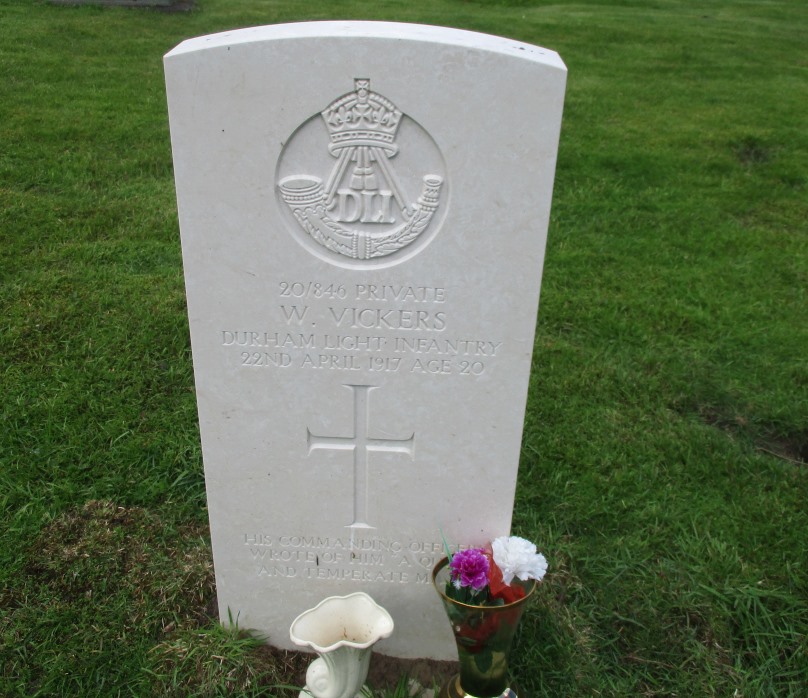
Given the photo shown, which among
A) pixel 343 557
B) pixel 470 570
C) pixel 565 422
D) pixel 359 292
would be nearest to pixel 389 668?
pixel 343 557

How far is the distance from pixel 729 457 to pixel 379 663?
1874 millimetres

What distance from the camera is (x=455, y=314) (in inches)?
85.4

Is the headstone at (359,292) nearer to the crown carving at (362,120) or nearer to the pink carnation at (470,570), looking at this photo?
the crown carving at (362,120)

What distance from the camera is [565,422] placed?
3.73 meters

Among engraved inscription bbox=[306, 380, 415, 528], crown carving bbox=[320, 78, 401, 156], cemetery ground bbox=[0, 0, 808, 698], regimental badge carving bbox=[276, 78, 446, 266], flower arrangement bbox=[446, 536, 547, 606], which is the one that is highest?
crown carving bbox=[320, 78, 401, 156]

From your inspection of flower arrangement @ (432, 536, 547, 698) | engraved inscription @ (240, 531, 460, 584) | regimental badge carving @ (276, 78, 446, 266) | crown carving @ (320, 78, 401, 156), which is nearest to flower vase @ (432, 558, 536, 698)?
flower arrangement @ (432, 536, 547, 698)

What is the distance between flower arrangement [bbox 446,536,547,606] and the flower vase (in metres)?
0.04

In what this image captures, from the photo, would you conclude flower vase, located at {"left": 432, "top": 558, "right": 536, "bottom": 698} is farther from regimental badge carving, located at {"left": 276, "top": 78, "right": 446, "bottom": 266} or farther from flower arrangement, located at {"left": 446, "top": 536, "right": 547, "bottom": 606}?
regimental badge carving, located at {"left": 276, "top": 78, "right": 446, "bottom": 266}

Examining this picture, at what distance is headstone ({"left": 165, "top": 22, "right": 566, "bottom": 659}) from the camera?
6.21 feet

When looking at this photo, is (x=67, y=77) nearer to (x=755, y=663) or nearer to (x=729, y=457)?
(x=729, y=457)

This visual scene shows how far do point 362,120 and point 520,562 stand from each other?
52.5 inches

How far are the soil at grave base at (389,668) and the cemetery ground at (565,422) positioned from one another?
29mm

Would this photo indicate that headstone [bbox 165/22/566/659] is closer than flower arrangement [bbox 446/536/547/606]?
Yes

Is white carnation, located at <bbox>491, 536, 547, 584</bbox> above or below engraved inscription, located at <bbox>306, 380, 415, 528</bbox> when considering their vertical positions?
below
